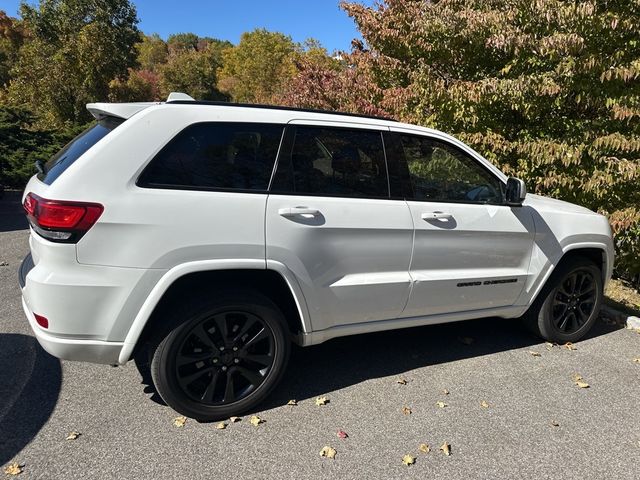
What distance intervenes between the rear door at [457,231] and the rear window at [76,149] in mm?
1808

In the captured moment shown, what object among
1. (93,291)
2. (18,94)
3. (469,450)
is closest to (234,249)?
(93,291)

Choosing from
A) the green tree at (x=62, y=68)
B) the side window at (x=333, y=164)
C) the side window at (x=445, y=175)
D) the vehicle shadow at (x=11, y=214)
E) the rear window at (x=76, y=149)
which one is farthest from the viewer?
the green tree at (x=62, y=68)

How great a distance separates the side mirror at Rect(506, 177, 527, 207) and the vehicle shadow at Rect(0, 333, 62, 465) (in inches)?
135

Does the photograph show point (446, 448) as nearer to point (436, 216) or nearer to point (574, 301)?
point (436, 216)

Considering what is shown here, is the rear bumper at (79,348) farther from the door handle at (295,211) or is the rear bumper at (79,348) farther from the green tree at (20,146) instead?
the green tree at (20,146)

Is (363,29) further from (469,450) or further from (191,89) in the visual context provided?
(191,89)

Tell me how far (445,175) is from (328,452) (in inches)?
83.0

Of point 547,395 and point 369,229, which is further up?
point 369,229

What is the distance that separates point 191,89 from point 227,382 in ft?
171

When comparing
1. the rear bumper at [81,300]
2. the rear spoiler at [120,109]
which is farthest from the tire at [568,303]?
the rear spoiler at [120,109]

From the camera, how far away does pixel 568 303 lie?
13.8 feet

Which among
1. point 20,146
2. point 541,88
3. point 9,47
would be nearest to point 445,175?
point 541,88

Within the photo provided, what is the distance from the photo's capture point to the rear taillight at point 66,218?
2393 millimetres

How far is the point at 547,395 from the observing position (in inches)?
133
